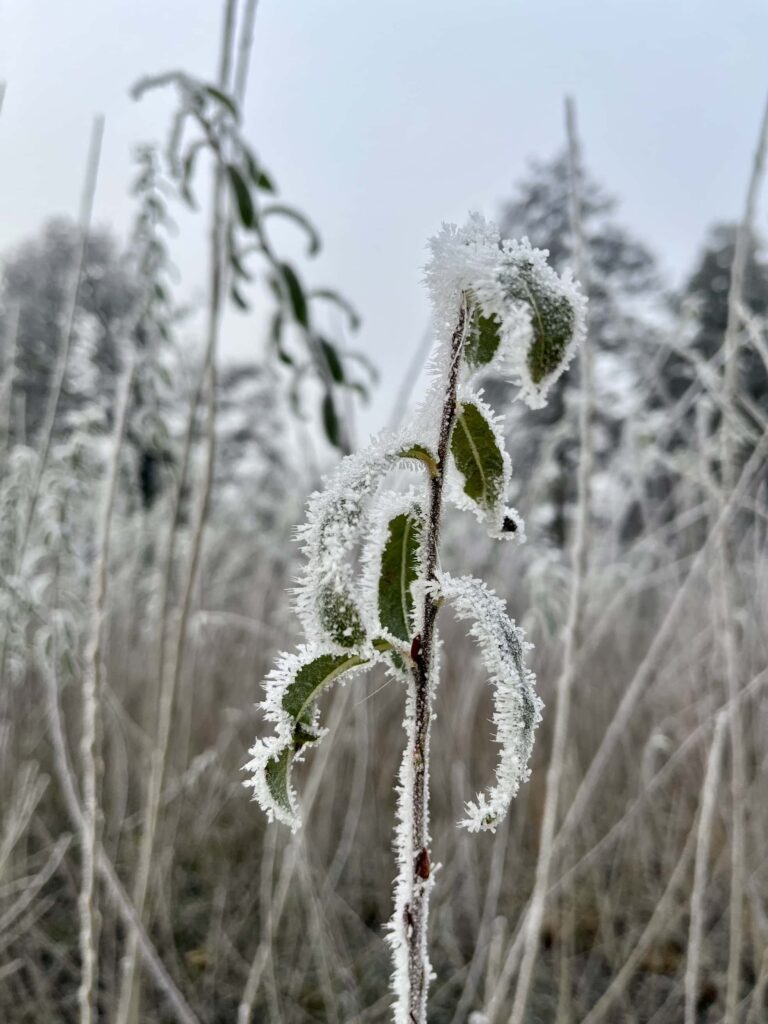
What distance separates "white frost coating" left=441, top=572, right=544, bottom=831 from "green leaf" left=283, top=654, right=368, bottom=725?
0.11 feet

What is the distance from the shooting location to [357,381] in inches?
56.7

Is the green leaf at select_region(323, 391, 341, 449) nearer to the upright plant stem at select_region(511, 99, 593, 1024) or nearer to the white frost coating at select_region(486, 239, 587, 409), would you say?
the upright plant stem at select_region(511, 99, 593, 1024)

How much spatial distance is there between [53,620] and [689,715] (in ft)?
3.84

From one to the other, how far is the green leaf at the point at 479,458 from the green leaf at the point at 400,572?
21 mm

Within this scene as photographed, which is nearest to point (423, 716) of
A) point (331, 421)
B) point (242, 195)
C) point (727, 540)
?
point (727, 540)

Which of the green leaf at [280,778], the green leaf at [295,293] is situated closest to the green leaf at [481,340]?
the green leaf at [280,778]

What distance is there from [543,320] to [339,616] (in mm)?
90

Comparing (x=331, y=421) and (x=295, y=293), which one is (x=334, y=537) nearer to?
(x=295, y=293)

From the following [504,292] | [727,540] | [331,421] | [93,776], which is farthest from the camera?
[331,421]

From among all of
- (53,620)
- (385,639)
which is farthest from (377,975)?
(385,639)

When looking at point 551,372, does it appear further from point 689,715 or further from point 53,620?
point 689,715

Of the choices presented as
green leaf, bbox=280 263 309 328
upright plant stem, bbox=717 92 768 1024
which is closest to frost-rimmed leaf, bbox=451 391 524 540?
upright plant stem, bbox=717 92 768 1024

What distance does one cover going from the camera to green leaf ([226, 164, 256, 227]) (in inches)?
34.3

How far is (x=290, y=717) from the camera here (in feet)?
0.79
